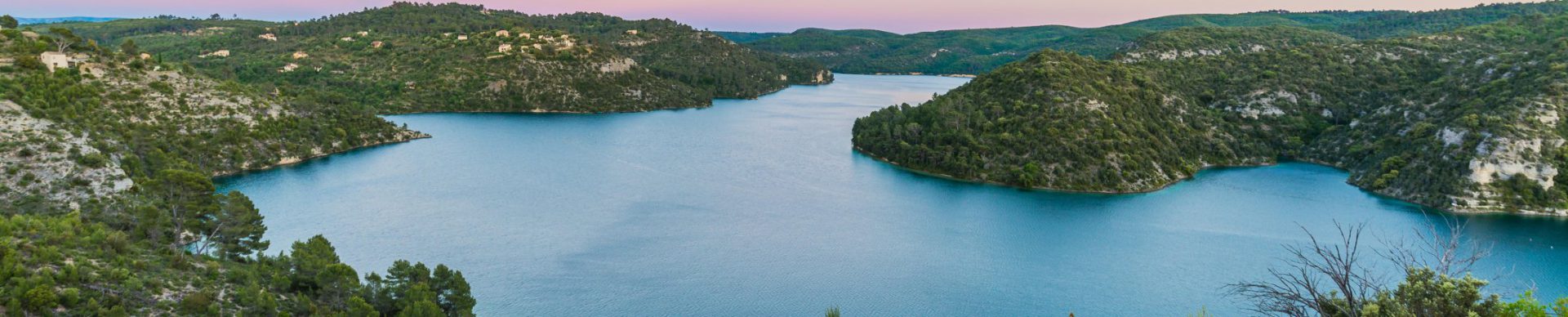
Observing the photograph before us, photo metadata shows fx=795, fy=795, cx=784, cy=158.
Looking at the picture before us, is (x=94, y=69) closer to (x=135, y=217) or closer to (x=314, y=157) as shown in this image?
(x=314, y=157)

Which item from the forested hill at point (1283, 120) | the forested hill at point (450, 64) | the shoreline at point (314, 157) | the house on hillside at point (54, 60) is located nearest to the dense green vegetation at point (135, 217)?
the house on hillside at point (54, 60)

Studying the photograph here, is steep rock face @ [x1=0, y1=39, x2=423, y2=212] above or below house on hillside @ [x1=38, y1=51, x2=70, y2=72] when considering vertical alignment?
below

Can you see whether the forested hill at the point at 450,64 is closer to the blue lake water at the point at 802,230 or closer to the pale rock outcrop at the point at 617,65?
the pale rock outcrop at the point at 617,65

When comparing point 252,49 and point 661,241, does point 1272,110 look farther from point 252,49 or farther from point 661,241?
point 252,49

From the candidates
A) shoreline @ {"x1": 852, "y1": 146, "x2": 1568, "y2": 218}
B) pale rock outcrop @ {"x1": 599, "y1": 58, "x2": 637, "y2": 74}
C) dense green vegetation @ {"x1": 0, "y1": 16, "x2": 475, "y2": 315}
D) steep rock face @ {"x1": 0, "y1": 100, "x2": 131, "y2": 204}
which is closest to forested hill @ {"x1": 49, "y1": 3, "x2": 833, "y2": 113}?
pale rock outcrop @ {"x1": 599, "y1": 58, "x2": 637, "y2": 74}

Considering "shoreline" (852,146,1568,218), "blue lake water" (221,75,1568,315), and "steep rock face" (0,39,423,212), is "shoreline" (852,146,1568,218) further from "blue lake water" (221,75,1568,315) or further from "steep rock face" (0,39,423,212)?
"steep rock face" (0,39,423,212)

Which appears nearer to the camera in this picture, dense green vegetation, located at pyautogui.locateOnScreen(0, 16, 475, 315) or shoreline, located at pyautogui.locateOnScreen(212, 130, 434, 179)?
dense green vegetation, located at pyautogui.locateOnScreen(0, 16, 475, 315)
